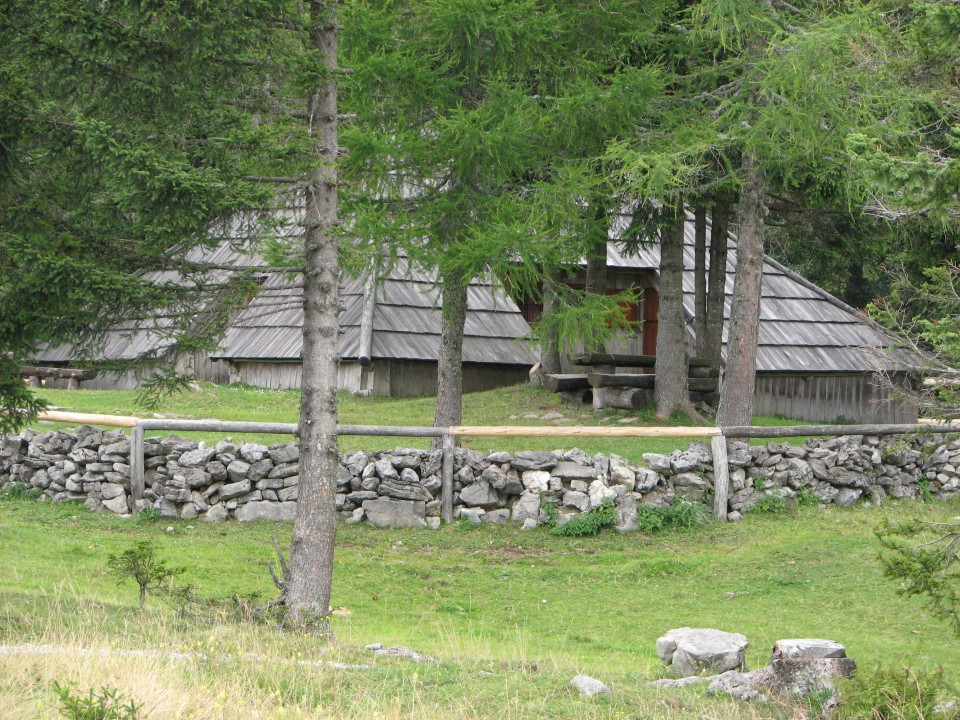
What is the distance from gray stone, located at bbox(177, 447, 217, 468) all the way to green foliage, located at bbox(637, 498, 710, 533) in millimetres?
5644

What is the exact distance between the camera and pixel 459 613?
1098 centimetres

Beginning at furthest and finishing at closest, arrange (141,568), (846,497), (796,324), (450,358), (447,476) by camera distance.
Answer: (796,324)
(450,358)
(846,497)
(447,476)
(141,568)

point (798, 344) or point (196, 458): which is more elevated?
point (798, 344)

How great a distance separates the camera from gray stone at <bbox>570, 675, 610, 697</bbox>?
6.82 meters

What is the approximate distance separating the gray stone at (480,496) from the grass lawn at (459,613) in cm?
39

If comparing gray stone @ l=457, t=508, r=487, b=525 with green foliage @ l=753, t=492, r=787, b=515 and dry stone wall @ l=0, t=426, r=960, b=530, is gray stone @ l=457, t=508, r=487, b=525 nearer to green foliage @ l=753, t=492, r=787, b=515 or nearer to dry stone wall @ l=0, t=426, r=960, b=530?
dry stone wall @ l=0, t=426, r=960, b=530

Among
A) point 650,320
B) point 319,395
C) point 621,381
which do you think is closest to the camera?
point 319,395

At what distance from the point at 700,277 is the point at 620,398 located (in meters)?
3.20

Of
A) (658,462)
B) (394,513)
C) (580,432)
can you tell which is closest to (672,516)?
(658,462)

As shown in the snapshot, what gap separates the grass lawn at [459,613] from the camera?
638 centimetres

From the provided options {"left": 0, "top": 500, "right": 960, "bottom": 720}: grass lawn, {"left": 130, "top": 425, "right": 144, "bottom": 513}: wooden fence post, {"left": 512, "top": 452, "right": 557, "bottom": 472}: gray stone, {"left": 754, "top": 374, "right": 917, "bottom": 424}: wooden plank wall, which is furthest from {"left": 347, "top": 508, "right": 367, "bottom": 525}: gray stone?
{"left": 754, "top": 374, "right": 917, "bottom": 424}: wooden plank wall

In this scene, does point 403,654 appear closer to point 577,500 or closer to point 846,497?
point 577,500

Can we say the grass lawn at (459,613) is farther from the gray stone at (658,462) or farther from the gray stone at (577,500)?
the gray stone at (658,462)

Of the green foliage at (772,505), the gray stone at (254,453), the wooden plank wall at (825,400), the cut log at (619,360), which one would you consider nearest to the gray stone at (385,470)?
the gray stone at (254,453)
